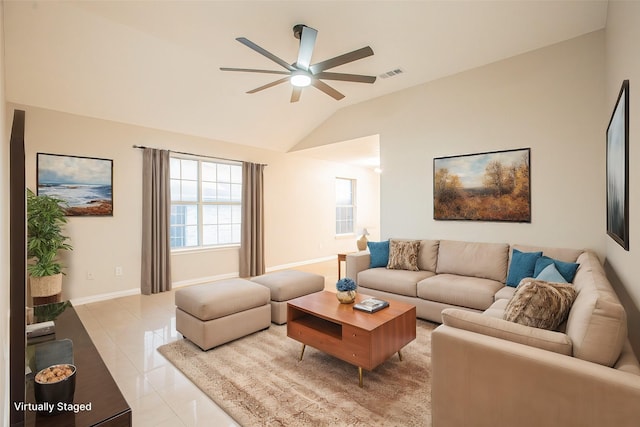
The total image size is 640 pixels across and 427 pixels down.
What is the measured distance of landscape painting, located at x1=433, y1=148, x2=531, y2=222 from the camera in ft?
12.2

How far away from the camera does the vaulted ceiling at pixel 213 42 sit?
2879mm

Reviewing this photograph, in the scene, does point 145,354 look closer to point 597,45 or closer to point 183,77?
point 183,77

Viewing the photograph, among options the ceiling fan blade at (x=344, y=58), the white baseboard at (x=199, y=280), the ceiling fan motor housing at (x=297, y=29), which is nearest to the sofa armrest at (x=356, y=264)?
the ceiling fan blade at (x=344, y=58)

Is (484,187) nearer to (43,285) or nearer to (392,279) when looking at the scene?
(392,279)

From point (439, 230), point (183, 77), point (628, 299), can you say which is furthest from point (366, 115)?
point (628, 299)

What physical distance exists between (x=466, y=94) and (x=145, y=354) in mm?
4669

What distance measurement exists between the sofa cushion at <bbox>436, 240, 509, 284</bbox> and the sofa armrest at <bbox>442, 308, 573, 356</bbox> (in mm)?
2175

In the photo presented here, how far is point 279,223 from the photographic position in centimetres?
661

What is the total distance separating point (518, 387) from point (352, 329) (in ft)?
3.57

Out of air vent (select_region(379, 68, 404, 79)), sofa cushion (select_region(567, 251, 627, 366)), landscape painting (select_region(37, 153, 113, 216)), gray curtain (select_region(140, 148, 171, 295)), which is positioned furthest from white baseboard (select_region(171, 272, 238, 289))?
sofa cushion (select_region(567, 251, 627, 366))

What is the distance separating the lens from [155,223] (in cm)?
474

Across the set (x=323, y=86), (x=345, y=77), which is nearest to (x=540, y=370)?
(x=345, y=77)

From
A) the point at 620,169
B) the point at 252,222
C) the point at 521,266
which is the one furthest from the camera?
the point at 252,222

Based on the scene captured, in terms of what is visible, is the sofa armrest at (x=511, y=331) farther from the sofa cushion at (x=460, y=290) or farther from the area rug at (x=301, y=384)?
the sofa cushion at (x=460, y=290)
